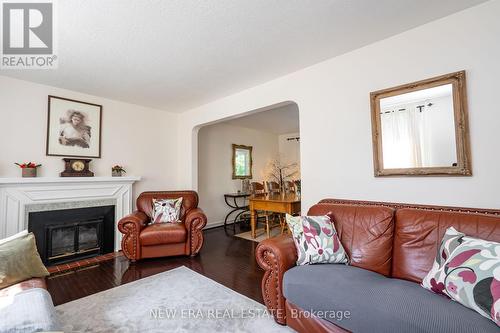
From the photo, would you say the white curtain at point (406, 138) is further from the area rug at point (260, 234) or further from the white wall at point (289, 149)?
the white wall at point (289, 149)

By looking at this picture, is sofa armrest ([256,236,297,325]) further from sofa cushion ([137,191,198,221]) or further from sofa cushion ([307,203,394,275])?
sofa cushion ([137,191,198,221])

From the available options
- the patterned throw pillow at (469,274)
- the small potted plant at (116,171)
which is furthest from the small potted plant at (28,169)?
the patterned throw pillow at (469,274)

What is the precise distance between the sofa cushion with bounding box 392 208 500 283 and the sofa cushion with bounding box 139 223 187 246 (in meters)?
2.63

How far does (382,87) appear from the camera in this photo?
2.29m

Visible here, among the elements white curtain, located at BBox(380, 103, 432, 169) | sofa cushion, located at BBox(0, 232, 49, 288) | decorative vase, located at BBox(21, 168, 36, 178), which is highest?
white curtain, located at BBox(380, 103, 432, 169)

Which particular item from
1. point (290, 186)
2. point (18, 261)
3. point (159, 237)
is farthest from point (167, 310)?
point (290, 186)

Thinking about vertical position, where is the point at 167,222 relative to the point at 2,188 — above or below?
below

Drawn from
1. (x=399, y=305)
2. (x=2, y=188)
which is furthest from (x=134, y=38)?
(x=399, y=305)

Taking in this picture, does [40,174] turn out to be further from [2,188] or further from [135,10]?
[135,10]

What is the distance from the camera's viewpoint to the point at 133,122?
4191mm

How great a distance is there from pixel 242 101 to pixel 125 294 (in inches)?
113

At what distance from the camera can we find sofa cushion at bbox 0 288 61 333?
120 cm

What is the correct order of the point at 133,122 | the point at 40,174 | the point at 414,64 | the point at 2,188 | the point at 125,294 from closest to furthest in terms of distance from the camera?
1. the point at 414,64
2. the point at 125,294
3. the point at 2,188
4. the point at 40,174
5. the point at 133,122

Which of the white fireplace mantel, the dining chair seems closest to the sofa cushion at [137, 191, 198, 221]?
the white fireplace mantel
